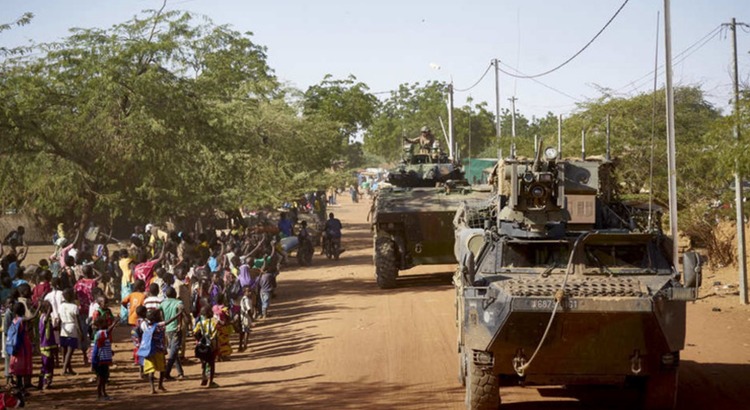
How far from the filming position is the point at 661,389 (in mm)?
9180

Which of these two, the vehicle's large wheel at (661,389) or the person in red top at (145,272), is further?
the person in red top at (145,272)

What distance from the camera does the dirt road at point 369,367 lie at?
1062 centimetres

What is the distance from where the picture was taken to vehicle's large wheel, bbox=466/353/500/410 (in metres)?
9.23

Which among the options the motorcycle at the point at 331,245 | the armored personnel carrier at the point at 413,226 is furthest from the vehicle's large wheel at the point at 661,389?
the motorcycle at the point at 331,245

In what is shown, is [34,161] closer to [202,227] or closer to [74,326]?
[74,326]

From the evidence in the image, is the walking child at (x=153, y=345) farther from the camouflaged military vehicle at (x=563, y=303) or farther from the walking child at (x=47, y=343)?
the camouflaged military vehicle at (x=563, y=303)

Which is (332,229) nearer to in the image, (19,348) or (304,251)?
(304,251)

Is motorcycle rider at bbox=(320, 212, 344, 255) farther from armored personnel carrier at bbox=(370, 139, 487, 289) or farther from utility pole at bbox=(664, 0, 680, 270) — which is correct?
utility pole at bbox=(664, 0, 680, 270)

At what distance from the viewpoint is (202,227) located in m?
29.7

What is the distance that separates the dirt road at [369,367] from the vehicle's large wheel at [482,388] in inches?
36.6

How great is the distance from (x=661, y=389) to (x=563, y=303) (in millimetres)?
1440

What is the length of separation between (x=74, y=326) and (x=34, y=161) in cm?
668

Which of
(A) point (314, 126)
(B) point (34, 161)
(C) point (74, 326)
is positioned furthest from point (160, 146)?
(A) point (314, 126)

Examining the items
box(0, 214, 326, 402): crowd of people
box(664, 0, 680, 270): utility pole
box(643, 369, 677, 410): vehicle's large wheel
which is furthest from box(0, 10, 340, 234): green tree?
box(643, 369, 677, 410): vehicle's large wheel
